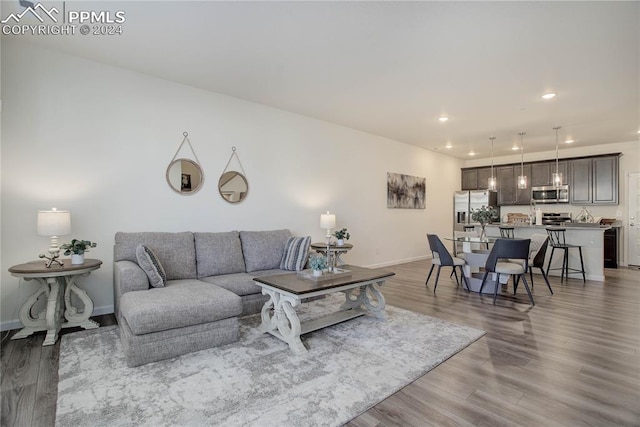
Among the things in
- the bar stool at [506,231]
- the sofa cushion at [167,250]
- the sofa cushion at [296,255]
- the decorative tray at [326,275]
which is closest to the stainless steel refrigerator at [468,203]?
the bar stool at [506,231]

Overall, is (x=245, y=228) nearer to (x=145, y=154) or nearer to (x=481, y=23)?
(x=145, y=154)

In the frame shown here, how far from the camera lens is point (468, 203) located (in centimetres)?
886

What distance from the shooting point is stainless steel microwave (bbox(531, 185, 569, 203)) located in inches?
305

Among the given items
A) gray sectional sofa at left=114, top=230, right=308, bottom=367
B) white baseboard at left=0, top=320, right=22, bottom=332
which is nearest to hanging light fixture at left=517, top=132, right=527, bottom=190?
gray sectional sofa at left=114, top=230, right=308, bottom=367

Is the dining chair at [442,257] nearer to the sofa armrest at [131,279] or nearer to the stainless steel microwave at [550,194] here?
the sofa armrest at [131,279]

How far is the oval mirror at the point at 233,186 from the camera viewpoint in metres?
4.55

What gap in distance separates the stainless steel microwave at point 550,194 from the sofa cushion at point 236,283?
780cm

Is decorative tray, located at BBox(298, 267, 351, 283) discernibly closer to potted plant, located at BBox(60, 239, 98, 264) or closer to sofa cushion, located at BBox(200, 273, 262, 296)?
sofa cushion, located at BBox(200, 273, 262, 296)

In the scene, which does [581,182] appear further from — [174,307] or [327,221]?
[174,307]

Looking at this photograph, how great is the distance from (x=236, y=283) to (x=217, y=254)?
0.61m

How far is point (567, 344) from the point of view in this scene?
2.90 meters

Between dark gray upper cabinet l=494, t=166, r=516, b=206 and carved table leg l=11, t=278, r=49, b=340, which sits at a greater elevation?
dark gray upper cabinet l=494, t=166, r=516, b=206

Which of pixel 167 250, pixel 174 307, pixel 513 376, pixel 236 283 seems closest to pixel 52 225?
pixel 167 250

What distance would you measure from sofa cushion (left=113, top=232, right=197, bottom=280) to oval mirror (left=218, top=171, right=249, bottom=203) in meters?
0.94
